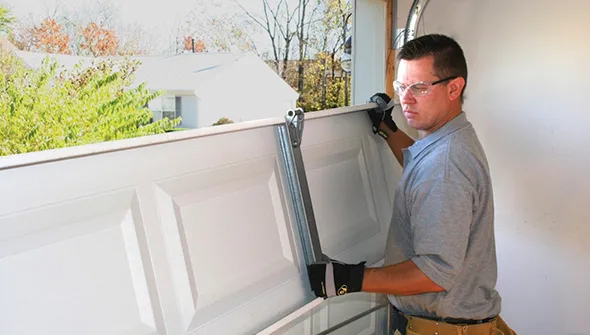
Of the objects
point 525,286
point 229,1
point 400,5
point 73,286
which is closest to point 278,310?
point 73,286

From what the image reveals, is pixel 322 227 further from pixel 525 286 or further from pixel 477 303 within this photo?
pixel 525 286

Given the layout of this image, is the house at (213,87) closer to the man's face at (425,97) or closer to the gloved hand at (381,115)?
the gloved hand at (381,115)

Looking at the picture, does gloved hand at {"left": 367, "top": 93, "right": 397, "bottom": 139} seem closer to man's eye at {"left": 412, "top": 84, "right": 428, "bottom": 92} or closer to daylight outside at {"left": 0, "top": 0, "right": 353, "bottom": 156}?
man's eye at {"left": 412, "top": 84, "right": 428, "bottom": 92}

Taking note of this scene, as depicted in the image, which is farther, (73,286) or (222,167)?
(222,167)

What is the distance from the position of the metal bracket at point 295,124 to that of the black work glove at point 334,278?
30 centimetres

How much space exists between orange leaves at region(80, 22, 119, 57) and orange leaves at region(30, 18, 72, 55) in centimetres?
14

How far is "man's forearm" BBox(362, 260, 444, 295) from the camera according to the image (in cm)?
137

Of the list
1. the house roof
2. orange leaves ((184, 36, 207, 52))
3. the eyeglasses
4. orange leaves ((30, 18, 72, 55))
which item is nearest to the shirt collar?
the eyeglasses

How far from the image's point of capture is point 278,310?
129cm

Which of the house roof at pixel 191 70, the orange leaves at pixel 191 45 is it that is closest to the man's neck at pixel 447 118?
the house roof at pixel 191 70

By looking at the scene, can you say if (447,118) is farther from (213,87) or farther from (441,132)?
(213,87)

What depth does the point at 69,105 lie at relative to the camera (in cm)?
452

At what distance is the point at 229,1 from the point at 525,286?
3.16m

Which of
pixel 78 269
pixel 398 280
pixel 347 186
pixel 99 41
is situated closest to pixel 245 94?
pixel 99 41
